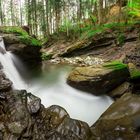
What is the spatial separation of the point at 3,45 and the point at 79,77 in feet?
16.8

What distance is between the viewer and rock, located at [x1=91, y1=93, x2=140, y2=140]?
279 inches

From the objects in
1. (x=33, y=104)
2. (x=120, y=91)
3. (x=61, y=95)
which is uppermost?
(x=33, y=104)

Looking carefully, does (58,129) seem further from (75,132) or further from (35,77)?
(35,77)

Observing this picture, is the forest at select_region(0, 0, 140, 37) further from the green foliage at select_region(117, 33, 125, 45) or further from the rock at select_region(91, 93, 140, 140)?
the rock at select_region(91, 93, 140, 140)

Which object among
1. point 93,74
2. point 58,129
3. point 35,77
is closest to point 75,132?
point 58,129

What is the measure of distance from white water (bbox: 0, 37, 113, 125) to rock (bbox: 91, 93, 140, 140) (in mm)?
1169

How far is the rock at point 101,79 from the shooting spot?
10734mm

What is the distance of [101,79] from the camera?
421 inches

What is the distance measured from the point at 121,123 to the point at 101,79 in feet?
11.5

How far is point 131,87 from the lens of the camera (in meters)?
9.18

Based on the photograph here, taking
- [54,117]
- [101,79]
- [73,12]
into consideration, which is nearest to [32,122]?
[54,117]

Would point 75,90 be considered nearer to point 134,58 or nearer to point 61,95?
point 61,95

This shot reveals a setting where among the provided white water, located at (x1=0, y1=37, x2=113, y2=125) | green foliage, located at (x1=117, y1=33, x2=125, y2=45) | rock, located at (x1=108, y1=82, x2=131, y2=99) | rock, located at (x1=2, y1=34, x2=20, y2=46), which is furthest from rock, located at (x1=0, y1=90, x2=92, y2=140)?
green foliage, located at (x1=117, y1=33, x2=125, y2=45)

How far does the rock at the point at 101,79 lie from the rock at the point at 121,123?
7.84ft
